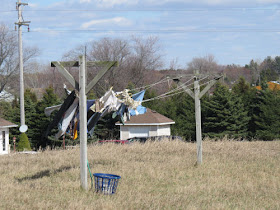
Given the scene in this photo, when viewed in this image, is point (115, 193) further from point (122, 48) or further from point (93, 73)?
point (122, 48)

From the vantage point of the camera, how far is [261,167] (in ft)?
46.1

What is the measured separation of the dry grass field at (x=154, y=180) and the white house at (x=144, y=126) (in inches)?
899

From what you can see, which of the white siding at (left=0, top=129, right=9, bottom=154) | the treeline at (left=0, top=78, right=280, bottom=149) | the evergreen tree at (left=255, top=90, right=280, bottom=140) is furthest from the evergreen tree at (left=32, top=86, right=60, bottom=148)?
the evergreen tree at (left=255, top=90, right=280, bottom=140)

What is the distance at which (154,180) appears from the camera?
11.8 meters

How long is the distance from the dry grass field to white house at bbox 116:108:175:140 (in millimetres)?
22835

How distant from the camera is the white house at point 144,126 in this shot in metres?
41.7

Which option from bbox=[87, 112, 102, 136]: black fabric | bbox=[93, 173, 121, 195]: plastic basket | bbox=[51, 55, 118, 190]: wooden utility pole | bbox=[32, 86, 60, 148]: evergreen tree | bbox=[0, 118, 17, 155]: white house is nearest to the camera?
bbox=[93, 173, 121, 195]: plastic basket

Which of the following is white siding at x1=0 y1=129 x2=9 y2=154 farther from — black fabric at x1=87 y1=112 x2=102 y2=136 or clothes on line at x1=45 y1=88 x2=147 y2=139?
black fabric at x1=87 y1=112 x2=102 y2=136

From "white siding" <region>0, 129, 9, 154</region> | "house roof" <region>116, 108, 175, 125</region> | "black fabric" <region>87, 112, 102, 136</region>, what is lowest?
"white siding" <region>0, 129, 9, 154</region>

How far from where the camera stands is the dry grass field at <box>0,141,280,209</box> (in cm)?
898

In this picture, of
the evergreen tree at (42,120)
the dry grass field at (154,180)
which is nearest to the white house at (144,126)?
the evergreen tree at (42,120)

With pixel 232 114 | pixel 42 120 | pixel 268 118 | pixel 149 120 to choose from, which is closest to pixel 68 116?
pixel 42 120

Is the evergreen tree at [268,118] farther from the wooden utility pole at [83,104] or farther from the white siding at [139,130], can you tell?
the wooden utility pole at [83,104]

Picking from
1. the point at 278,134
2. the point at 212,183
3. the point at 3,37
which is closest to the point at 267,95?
the point at 278,134
